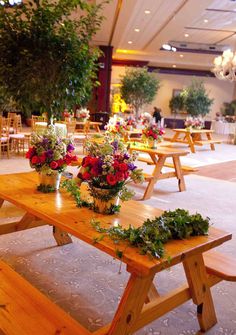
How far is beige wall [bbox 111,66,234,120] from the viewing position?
2041 cm

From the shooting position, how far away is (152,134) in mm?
5758

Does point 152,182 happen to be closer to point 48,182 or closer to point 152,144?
point 152,144

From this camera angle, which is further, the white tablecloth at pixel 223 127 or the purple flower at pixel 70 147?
the white tablecloth at pixel 223 127

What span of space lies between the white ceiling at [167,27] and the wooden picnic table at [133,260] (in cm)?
482

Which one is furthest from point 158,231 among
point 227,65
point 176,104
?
point 176,104

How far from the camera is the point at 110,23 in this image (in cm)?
985

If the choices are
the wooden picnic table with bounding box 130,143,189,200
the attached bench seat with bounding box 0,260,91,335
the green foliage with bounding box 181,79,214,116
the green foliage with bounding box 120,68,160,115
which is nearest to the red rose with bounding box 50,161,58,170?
the attached bench seat with bounding box 0,260,91,335

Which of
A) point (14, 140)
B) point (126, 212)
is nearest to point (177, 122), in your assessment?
point (14, 140)

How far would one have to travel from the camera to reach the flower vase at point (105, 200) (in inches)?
82.3

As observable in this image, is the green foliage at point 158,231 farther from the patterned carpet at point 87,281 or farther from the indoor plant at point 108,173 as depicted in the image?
the patterned carpet at point 87,281

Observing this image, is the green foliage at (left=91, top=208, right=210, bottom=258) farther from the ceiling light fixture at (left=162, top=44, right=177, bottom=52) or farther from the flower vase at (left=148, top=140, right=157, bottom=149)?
the ceiling light fixture at (left=162, top=44, right=177, bottom=52)

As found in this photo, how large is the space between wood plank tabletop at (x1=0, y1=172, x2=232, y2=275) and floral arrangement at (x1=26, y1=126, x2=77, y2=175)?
0.19 meters

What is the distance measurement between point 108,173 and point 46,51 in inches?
86.2

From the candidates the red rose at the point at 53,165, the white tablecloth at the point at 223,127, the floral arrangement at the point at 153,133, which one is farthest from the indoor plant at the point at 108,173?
the white tablecloth at the point at 223,127
